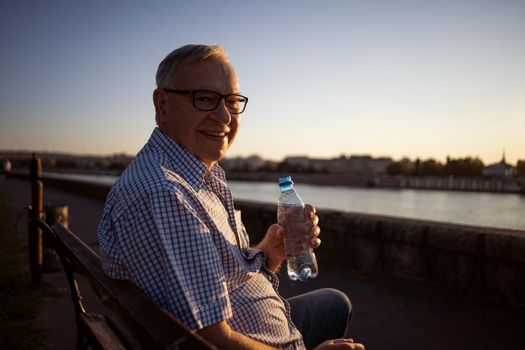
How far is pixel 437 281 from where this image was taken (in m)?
3.77

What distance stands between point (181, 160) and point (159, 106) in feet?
0.88

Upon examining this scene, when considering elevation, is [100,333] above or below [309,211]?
below

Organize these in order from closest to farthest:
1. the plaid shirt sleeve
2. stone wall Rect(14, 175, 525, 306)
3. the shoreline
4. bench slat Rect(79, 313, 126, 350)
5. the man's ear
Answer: the plaid shirt sleeve, the man's ear, bench slat Rect(79, 313, 126, 350), stone wall Rect(14, 175, 525, 306), the shoreline

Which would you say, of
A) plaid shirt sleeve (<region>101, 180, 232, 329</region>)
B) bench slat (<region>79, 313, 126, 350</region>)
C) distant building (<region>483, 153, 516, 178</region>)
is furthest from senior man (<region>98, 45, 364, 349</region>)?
distant building (<region>483, 153, 516, 178</region>)

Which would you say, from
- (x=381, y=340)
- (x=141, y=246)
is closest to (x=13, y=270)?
(x=381, y=340)

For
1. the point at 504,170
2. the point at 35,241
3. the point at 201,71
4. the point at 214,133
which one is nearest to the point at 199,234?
the point at 214,133

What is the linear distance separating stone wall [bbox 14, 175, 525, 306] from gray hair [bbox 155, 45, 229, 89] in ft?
9.47

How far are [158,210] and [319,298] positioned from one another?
105 cm

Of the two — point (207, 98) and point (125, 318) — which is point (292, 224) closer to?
point (207, 98)

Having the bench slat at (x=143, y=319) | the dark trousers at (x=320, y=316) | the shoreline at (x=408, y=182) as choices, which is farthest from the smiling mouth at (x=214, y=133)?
the shoreline at (x=408, y=182)

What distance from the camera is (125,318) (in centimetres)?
98

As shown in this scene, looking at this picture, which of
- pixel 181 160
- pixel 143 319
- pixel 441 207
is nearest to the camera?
pixel 143 319

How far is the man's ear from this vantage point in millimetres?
1440

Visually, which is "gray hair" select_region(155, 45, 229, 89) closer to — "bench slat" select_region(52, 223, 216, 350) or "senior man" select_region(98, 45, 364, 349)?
"senior man" select_region(98, 45, 364, 349)
